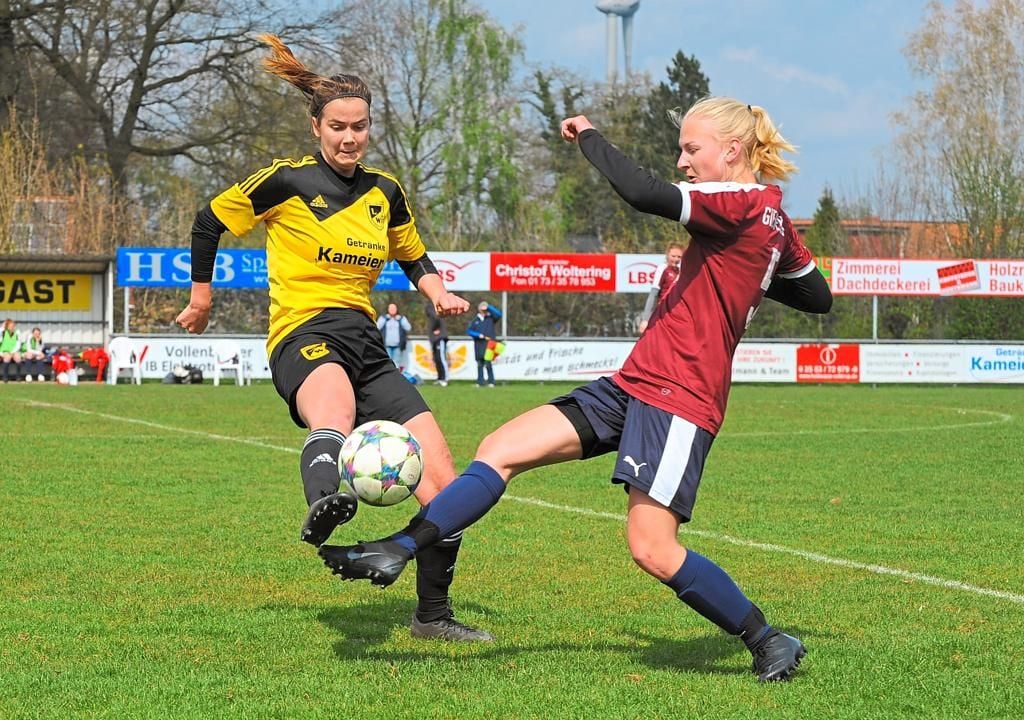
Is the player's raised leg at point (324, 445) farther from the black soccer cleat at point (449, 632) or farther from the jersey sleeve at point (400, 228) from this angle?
the jersey sleeve at point (400, 228)

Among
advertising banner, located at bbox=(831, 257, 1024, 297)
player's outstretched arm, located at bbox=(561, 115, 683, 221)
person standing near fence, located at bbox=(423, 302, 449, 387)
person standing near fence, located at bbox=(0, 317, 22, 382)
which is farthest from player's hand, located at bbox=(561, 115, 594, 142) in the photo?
advertising banner, located at bbox=(831, 257, 1024, 297)

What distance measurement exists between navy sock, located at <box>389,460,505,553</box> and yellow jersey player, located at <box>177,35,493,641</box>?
0.75 metres

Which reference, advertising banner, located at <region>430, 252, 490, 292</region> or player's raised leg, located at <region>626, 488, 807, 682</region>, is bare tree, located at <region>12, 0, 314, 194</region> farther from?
player's raised leg, located at <region>626, 488, 807, 682</region>

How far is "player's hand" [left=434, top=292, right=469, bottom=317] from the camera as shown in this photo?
19.0ft

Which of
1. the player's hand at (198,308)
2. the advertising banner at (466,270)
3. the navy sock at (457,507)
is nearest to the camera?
the navy sock at (457,507)

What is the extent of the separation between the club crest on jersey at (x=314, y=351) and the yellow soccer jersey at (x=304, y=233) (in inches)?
6.0

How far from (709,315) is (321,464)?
56.8 inches

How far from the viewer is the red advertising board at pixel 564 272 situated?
3281 cm

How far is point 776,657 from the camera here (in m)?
4.73

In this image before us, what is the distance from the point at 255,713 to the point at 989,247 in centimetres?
4189

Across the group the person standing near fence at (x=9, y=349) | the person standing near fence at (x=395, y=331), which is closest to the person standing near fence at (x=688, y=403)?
the person standing near fence at (x=395, y=331)

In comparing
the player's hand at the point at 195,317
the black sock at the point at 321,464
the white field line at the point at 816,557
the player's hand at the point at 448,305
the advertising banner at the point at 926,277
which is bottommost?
the white field line at the point at 816,557

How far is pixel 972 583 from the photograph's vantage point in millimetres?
6676

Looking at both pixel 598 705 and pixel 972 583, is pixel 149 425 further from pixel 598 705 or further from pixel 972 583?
pixel 598 705
